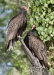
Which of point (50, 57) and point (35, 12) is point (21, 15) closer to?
point (35, 12)

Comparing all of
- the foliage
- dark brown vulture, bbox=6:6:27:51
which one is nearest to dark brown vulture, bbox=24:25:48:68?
the foliage

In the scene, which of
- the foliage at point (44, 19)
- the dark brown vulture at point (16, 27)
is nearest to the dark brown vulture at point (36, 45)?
the foliage at point (44, 19)

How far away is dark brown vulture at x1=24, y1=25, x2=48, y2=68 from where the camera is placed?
557cm

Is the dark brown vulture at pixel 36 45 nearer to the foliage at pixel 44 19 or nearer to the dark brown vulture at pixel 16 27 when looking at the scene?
the foliage at pixel 44 19

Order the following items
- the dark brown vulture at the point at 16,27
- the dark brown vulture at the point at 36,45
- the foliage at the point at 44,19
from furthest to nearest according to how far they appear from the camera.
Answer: the dark brown vulture at the point at 16,27
the foliage at the point at 44,19
the dark brown vulture at the point at 36,45

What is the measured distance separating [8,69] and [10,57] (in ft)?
1.40

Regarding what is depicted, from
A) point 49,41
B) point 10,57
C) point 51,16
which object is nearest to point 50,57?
point 49,41

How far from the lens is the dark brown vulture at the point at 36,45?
557 cm

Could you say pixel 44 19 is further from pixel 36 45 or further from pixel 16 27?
pixel 16 27

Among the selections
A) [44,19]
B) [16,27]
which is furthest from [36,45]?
[16,27]

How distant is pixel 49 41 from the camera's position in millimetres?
5746

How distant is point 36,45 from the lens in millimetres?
5703

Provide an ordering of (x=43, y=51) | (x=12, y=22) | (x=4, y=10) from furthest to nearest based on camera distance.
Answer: (x=4, y=10) → (x=12, y=22) → (x=43, y=51)

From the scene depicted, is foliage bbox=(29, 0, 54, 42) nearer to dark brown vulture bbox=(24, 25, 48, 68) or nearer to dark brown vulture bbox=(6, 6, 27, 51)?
dark brown vulture bbox=(24, 25, 48, 68)
